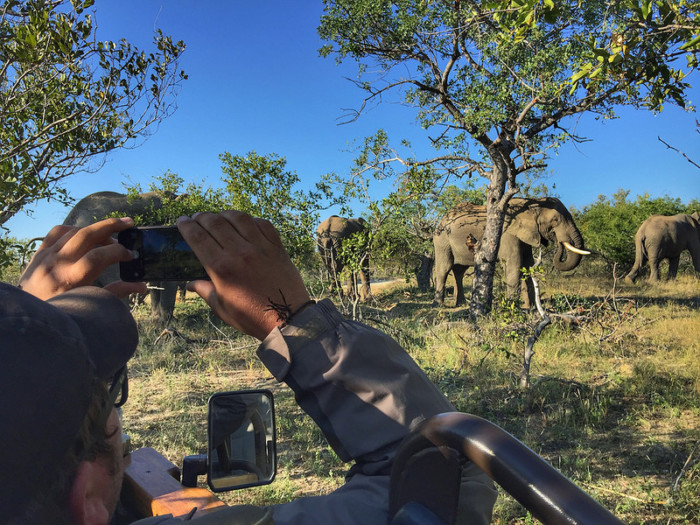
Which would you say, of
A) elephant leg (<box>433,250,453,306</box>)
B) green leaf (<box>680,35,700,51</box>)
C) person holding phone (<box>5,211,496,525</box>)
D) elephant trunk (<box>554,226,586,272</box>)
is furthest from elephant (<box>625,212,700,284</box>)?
person holding phone (<box>5,211,496,525</box>)

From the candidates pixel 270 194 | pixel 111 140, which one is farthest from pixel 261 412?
pixel 270 194

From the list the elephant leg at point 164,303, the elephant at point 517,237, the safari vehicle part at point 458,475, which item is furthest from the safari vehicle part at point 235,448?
the elephant at point 517,237

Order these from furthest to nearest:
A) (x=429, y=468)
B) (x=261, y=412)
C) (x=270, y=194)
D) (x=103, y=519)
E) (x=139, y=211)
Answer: (x=139, y=211)
(x=270, y=194)
(x=261, y=412)
(x=429, y=468)
(x=103, y=519)

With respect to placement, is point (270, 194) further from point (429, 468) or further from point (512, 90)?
point (429, 468)

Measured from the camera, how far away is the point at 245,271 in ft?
3.11

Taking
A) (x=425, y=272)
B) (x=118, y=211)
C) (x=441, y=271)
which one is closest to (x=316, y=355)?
(x=118, y=211)

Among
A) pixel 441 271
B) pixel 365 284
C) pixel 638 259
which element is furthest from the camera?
pixel 638 259

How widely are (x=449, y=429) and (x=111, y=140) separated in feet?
14.2

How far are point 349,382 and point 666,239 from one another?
15.9 metres

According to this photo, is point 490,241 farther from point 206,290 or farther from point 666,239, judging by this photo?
point 206,290

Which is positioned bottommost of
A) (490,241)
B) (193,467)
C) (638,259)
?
(193,467)

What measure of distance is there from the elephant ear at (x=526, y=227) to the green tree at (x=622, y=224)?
7.23 meters

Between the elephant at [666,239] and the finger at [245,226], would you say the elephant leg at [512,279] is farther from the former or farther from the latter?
the finger at [245,226]

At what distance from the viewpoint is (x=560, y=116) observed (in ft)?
26.1
